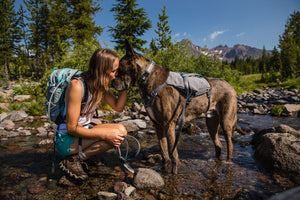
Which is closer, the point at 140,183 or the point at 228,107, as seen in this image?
the point at 140,183

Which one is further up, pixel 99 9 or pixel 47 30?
pixel 99 9

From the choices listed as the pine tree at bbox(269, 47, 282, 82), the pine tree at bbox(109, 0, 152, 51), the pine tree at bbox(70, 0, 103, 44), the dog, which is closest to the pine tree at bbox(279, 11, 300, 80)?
the pine tree at bbox(269, 47, 282, 82)

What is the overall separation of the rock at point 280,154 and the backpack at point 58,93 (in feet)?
15.9

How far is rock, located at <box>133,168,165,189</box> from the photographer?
348 cm

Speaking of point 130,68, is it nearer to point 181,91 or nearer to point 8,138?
point 181,91

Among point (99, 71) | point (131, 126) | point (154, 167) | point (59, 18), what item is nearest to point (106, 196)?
point (154, 167)

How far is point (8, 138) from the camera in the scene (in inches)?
248

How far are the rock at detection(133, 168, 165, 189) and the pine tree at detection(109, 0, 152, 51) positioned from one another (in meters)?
27.9

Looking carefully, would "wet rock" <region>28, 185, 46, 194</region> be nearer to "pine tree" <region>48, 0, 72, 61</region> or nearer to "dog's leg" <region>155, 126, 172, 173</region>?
"dog's leg" <region>155, 126, 172, 173</region>

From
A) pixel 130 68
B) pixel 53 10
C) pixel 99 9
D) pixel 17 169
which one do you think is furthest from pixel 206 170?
pixel 53 10

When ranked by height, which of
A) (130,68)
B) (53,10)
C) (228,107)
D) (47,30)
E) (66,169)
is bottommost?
(66,169)

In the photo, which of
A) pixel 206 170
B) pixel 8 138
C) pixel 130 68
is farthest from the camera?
pixel 8 138

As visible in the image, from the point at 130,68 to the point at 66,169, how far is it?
250 cm

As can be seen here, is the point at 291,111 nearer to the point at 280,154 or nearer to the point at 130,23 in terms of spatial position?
the point at 280,154
